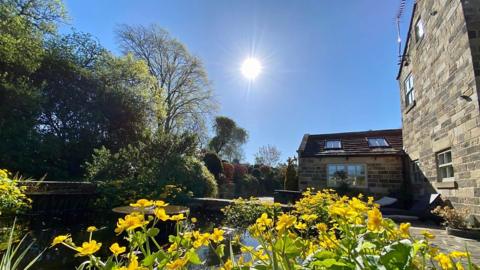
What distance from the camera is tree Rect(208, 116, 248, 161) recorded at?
97.8 ft

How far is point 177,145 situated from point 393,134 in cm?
1019

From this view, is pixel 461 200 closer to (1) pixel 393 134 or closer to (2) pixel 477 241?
(2) pixel 477 241

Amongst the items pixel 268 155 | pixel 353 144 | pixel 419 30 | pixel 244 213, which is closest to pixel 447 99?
pixel 419 30

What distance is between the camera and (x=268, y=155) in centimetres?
3581

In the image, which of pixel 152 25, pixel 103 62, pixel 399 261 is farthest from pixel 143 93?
pixel 399 261

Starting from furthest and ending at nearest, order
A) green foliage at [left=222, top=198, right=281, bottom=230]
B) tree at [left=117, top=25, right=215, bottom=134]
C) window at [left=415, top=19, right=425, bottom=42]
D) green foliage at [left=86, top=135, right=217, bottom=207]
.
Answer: tree at [left=117, top=25, right=215, bottom=134] < window at [left=415, top=19, right=425, bottom=42] < green foliage at [left=86, top=135, right=217, bottom=207] < green foliage at [left=222, top=198, right=281, bottom=230]

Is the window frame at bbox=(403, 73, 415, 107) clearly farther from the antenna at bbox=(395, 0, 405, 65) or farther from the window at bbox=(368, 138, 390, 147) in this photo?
the window at bbox=(368, 138, 390, 147)

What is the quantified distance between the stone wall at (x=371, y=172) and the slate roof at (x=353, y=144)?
26 centimetres

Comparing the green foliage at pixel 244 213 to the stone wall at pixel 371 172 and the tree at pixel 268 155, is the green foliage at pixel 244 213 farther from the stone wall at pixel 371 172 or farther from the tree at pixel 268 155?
the tree at pixel 268 155

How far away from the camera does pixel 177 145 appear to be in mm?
11438

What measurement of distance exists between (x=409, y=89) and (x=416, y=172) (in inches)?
125

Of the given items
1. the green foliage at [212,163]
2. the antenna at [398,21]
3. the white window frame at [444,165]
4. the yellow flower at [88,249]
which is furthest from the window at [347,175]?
the yellow flower at [88,249]

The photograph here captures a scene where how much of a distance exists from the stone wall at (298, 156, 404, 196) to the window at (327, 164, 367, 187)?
163mm

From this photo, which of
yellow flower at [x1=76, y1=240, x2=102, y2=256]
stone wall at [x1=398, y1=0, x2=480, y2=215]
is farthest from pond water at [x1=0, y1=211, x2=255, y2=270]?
stone wall at [x1=398, y1=0, x2=480, y2=215]
